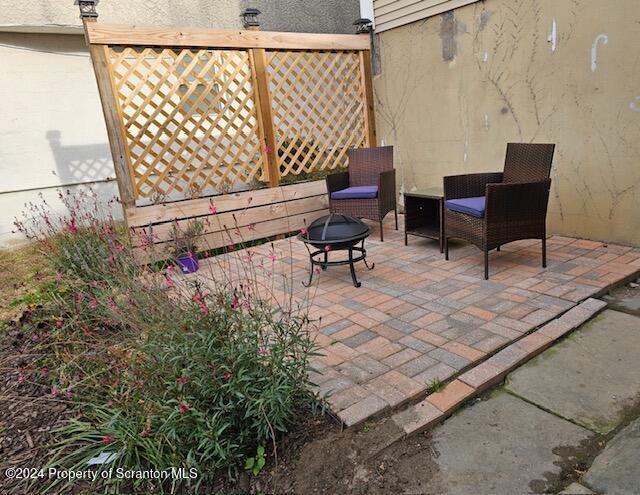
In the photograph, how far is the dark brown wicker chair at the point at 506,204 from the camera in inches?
120

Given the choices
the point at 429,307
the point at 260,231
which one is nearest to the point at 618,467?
the point at 429,307

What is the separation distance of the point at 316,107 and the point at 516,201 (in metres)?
2.93

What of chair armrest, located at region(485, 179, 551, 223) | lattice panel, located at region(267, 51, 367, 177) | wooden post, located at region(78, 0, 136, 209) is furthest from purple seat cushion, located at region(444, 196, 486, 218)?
wooden post, located at region(78, 0, 136, 209)

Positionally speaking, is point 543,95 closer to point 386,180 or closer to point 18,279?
point 386,180

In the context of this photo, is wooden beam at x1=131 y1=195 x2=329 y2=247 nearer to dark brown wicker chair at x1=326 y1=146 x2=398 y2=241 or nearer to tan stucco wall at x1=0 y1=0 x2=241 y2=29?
dark brown wicker chair at x1=326 y1=146 x2=398 y2=241

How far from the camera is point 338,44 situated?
5078mm

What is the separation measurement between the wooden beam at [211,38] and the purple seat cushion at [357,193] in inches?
67.7

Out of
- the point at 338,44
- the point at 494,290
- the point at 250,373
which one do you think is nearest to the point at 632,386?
the point at 494,290

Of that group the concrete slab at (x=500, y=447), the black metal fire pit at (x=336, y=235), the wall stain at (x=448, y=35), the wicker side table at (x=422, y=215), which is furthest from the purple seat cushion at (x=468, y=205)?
the wall stain at (x=448, y=35)

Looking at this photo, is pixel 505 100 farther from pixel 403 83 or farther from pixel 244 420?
pixel 244 420

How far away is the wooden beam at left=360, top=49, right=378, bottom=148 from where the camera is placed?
534 cm

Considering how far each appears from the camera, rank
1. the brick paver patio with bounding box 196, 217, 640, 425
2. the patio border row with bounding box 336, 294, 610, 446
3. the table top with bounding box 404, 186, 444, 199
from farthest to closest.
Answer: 1. the table top with bounding box 404, 186, 444, 199
2. the brick paver patio with bounding box 196, 217, 640, 425
3. the patio border row with bounding box 336, 294, 610, 446

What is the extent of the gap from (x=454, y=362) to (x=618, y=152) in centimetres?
250

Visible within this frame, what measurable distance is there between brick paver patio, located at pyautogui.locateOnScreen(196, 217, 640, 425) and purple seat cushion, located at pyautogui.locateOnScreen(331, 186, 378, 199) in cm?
62
